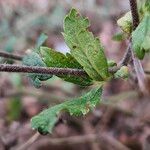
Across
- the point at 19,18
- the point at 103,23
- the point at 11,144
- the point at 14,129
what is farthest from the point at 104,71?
the point at 103,23

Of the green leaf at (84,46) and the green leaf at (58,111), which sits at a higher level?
the green leaf at (84,46)

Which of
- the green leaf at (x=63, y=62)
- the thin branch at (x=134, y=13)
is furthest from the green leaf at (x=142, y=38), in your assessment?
the green leaf at (x=63, y=62)

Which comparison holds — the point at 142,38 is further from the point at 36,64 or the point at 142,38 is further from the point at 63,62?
the point at 36,64

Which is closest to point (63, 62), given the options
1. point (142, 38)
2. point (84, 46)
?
point (84, 46)

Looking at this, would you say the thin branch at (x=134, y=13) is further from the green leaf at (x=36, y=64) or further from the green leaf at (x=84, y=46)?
the green leaf at (x=36, y=64)

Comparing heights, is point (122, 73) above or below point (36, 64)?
below

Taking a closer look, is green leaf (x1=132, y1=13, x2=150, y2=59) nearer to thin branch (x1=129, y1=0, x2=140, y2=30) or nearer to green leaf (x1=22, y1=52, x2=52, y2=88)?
thin branch (x1=129, y1=0, x2=140, y2=30)

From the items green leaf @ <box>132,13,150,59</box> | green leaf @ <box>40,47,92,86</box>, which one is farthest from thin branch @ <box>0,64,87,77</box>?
green leaf @ <box>132,13,150,59</box>
